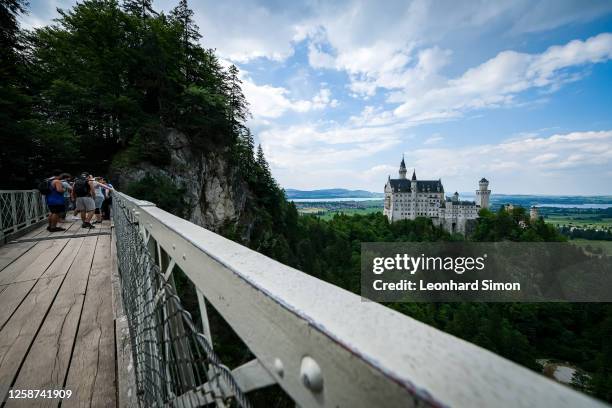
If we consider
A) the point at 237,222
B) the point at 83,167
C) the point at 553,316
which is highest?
the point at 83,167

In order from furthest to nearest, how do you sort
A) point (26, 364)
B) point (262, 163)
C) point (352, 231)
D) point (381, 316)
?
point (352, 231), point (262, 163), point (26, 364), point (381, 316)

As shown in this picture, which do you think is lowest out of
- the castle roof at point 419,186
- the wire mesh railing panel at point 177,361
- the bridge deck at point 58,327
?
the bridge deck at point 58,327

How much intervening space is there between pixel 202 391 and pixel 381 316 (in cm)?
73

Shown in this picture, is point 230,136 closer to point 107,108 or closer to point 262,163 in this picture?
point 107,108

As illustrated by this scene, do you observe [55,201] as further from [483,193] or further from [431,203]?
[483,193]

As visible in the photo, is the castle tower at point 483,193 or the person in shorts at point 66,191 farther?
the castle tower at point 483,193

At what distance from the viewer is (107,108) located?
18672 millimetres

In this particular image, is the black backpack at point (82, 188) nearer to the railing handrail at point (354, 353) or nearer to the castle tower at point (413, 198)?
the railing handrail at point (354, 353)

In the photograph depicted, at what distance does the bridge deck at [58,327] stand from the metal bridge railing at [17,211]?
199 cm

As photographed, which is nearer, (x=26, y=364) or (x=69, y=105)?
(x=26, y=364)

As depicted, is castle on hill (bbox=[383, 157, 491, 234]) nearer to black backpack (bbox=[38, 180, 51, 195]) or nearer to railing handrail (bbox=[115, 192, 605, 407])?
black backpack (bbox=[38, 180, 51, 195])

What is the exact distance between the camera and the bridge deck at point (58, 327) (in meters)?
2.30

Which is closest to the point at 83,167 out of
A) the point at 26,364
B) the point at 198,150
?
the point at 198,150

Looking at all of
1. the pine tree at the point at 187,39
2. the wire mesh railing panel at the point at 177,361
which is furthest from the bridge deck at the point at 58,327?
the pine tree at the point at 187,39
